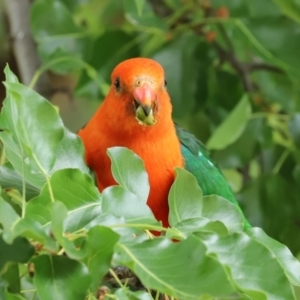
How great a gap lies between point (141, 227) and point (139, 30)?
1.19 metres

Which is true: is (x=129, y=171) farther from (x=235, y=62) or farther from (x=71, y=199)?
(x=235, y=62)

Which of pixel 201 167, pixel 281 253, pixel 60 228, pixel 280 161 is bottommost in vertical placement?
pixel 280 161

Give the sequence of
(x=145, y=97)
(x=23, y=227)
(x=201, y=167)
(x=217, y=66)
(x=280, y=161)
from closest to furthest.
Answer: (x=23, y=227) < (x=145, y=97) < (x=201, y=167) < (x=280, y=161) < (x=217, y=66)

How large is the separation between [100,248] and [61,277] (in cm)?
5

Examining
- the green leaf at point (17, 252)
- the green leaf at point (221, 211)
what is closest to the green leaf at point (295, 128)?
the green leaf at point (221, 211)

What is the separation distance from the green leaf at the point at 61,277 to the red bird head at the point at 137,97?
18.5 inches

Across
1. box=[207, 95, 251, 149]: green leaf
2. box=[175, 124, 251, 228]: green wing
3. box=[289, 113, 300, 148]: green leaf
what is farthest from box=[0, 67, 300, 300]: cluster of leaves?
box=[289, 113, 300, 148]: green leaf

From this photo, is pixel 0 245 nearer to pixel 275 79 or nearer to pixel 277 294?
pixel 277 294

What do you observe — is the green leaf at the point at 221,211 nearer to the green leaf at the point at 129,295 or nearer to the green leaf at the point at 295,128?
the green leaf at the point at 129,295

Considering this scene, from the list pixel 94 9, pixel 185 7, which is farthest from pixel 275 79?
pixel 94 9

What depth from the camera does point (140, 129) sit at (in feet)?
3.65

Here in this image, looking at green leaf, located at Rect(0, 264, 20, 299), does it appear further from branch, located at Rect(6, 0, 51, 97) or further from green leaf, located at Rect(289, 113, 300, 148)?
branch, located at Rect(6, 0, 51, 97)

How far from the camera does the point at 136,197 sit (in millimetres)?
662

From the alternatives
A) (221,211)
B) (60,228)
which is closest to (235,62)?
(221,211)
